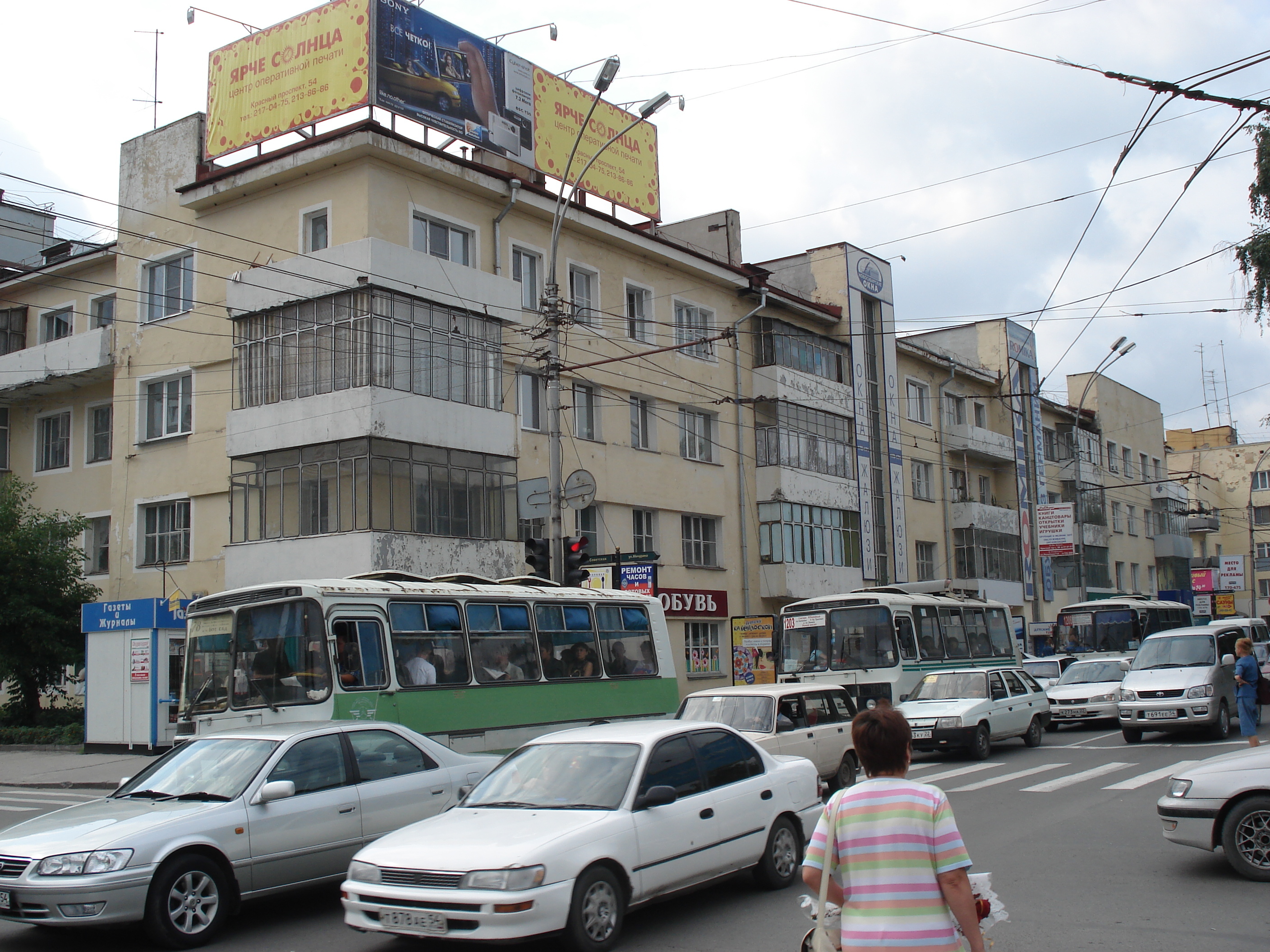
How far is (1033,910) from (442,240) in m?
23.0

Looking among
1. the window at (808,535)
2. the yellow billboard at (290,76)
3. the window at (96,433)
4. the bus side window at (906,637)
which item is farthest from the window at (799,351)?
the window at (96,433)

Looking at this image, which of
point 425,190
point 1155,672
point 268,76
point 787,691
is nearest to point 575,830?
point 787,691

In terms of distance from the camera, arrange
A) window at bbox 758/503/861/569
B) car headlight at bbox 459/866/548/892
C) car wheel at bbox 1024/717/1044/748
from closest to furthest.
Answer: car headlight at bbox 459/866/548/892
car wheel at bbox 1024/717/1044/748
window at bbox 758/503/861/569

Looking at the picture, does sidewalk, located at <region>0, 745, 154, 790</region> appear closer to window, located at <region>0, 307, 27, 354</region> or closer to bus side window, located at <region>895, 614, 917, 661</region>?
bus side window, located at <region>895, 614, 917, 661</region>

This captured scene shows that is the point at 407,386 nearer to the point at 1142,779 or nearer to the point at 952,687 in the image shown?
the point at 952,687

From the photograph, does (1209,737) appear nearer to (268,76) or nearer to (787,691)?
(787,691)

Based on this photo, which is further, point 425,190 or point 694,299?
point 694,299

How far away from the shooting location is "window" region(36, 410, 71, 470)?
3434cm

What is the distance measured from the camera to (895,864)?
3.99m

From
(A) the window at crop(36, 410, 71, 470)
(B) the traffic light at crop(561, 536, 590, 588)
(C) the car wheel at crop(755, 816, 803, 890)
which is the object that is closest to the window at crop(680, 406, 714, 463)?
(B) the traffic light at crop(561, 536, 590, 588)

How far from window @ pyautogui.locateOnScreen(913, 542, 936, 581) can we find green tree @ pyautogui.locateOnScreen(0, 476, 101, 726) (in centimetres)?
3031

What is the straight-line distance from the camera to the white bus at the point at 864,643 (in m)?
23.5

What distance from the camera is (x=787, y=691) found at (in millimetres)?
14969

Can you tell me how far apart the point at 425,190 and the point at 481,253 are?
214 centimetres
